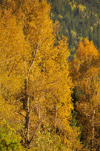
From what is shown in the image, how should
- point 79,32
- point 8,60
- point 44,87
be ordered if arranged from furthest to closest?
1. point 79,32
2. point 8,60
3. point 44,87

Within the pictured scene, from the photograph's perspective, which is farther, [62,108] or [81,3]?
[81,3]

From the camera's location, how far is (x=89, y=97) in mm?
18406

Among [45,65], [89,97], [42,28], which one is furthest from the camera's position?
[89,97]

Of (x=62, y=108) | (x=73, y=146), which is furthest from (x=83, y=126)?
(x=62, y=108)

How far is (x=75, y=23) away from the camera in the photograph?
125 metres

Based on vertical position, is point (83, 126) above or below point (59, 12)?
below

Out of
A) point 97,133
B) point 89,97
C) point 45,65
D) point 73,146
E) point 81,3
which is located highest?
point 81,3

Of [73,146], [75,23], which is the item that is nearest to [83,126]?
[73,146]

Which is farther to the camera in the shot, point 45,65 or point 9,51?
point 45,65

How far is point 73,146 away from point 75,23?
123 meters

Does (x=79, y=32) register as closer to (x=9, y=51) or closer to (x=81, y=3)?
(x=81, y=3)

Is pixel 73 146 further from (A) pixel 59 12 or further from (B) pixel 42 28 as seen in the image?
(A) pixel 59 12

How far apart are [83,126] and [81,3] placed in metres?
194

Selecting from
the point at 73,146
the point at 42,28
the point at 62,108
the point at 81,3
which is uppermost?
the point at 81,3
